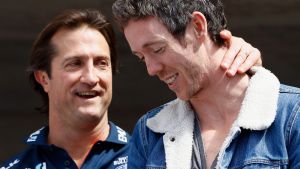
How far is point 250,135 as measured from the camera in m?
1.81

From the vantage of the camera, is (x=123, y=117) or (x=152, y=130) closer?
(x=152, y=130)

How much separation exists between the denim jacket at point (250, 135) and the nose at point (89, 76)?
0.87 m

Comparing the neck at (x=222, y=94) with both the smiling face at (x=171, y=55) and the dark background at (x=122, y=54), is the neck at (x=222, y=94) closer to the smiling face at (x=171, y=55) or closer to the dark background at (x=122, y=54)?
the smiling face at (x=171, y=55)

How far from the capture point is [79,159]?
2.87 metres

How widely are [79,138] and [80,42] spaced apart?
0.40 m

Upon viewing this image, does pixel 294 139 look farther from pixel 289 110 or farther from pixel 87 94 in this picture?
pixel 87 94

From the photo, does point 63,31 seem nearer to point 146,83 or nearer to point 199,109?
point 199,109

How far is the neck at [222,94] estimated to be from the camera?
188 cm

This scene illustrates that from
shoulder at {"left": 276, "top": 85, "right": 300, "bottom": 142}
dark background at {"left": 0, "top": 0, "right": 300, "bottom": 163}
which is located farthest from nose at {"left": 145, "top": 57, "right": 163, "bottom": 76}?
dark background at {"left": 0, "top": 0, "right": 300, "bottom": 163}

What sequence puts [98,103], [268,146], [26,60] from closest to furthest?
[268,146] → [98,103] → [26,60]

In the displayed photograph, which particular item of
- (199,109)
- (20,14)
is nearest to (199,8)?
(199,109)

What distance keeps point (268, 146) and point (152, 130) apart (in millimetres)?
360

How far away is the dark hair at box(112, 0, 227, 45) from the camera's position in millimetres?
1838

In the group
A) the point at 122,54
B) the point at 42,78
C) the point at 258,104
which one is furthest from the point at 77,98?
the point at 122,54
